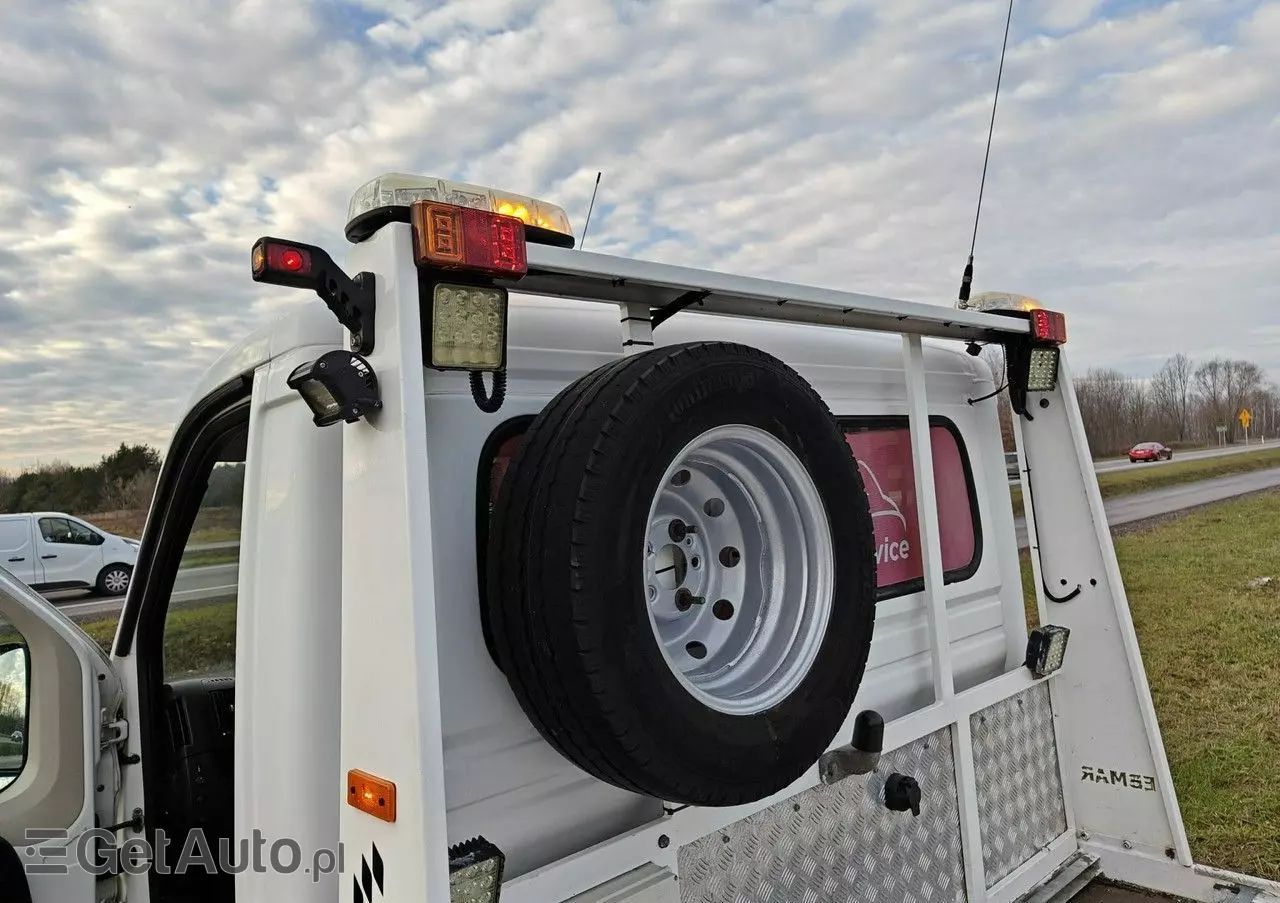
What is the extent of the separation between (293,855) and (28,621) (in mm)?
961

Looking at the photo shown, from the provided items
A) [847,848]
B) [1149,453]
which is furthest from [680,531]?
[1149,453]

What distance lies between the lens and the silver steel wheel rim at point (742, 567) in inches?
73.1

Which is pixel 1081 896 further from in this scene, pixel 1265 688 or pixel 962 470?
pixel 1265 688

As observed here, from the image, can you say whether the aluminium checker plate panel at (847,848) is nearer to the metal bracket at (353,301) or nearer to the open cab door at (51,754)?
the metal bracket at (353,301)

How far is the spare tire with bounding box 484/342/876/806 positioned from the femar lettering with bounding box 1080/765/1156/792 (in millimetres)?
1730

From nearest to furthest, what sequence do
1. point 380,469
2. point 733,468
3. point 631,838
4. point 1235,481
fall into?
point 380,469 < point 631,838 < point 733,468 < point 1235,481

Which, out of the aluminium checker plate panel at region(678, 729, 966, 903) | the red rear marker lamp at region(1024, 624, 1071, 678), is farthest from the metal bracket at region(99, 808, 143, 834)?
the red rear marker lamp at region(1024, 624, 1071, 678)

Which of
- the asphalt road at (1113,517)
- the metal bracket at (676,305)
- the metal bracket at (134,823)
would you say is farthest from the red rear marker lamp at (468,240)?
the metal bracket at (134,823)

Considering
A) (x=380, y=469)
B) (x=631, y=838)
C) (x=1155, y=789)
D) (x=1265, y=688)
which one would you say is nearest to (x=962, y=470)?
(x=1155, y=789)

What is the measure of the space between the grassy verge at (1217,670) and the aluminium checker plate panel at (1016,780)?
6.20 feet

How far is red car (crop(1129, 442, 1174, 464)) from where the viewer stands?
121ft

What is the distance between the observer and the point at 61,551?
15.1m

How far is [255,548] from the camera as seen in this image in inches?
65.9

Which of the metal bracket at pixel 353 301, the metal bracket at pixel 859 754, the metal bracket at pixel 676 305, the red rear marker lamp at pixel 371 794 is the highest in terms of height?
the metal bracket at pixel 676 305
